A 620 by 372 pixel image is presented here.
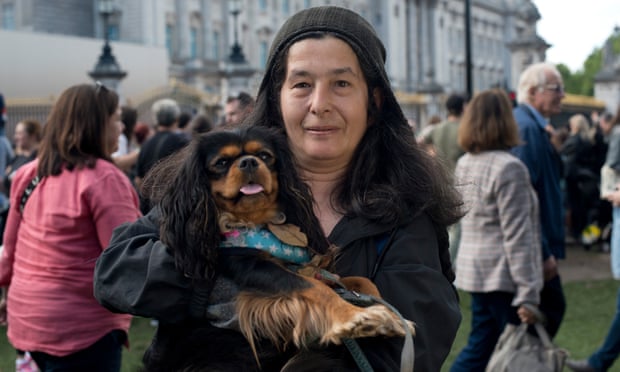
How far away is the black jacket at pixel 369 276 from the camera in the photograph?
244 centimetres

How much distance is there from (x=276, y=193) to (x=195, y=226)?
0.89ft

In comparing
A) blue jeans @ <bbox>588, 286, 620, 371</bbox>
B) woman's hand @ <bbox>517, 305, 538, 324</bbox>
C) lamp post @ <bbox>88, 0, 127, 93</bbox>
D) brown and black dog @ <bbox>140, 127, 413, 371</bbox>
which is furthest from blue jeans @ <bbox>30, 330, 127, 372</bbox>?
lamp post @ <bbox>88, 0, 127, 93</bbox>

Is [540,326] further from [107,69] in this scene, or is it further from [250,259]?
[107,69]

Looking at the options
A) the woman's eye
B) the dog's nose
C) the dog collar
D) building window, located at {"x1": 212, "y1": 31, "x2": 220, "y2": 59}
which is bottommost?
the dog collar

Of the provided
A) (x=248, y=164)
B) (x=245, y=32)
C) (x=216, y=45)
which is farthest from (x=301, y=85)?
(x=245, y=32)

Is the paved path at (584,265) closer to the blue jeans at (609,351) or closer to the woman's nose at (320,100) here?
the blue jeans at (609,351)

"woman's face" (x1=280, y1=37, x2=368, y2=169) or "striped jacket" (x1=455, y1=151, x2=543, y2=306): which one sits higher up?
"woman's face" (x1=280, y1=37, x2=368, y2=169)

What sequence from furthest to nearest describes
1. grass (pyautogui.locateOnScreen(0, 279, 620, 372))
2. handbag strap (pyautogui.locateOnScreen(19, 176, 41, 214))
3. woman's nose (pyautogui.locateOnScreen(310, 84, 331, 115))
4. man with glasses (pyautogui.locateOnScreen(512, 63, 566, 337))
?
grass (pyautogui.locateOnScreen(0, 279, 620, 372)) → man with glasses (pyautogui.locateOnScreen(512, 63, 566, 337)) → handbag strap (pyautogui.locateOnScreen(19, 176, 41, 214)) → woman's nose (pyautogui.locateOnScreen(310, 84, 331, 115))

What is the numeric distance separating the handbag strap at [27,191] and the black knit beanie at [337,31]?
207 cm

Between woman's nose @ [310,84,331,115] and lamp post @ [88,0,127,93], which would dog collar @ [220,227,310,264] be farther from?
lamp post @ [88,0,127,93]

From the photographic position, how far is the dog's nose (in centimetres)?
246

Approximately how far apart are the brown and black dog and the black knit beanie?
1.22 ft

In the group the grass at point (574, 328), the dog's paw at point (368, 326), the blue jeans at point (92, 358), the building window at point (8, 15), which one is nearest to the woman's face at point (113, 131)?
the blue jeans at point (92, 358)

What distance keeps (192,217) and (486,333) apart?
12.9 ft
